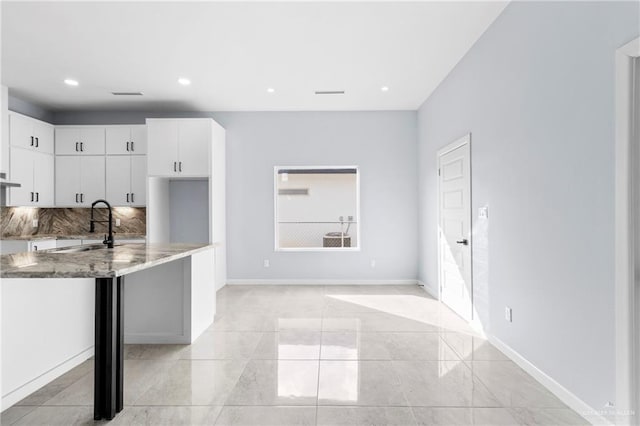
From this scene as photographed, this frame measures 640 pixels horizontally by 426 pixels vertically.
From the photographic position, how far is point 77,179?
5.67m

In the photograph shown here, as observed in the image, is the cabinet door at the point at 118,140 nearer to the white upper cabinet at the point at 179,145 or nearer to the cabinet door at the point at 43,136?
the white upper cabinet at the point at 179,145

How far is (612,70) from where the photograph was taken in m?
1.90

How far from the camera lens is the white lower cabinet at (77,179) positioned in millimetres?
5656

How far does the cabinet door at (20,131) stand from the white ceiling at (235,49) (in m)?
0.42

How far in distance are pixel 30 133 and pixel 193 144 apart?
2336mm

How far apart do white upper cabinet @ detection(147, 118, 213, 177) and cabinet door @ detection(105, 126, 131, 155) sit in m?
0.53

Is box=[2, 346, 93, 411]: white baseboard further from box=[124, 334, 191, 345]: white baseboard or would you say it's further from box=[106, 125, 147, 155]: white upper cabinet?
box=[106, 125, 147, 155]: white upper cabinet

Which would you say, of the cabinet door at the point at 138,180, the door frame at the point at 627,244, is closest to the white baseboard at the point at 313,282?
the cabinet door at the point at 138,180

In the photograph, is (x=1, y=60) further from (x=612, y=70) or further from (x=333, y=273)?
(x=612, y=70)

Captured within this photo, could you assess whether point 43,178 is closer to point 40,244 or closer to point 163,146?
point 40,244

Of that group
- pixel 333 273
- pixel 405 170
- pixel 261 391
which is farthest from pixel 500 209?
pixel 333 273

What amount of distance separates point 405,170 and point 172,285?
4.19m

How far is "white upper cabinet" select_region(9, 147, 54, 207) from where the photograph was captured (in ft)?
16.5

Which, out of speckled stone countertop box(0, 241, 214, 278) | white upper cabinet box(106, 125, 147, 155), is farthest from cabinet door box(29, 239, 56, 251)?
speckled stone countertop box(0, 241, 214, 278)
